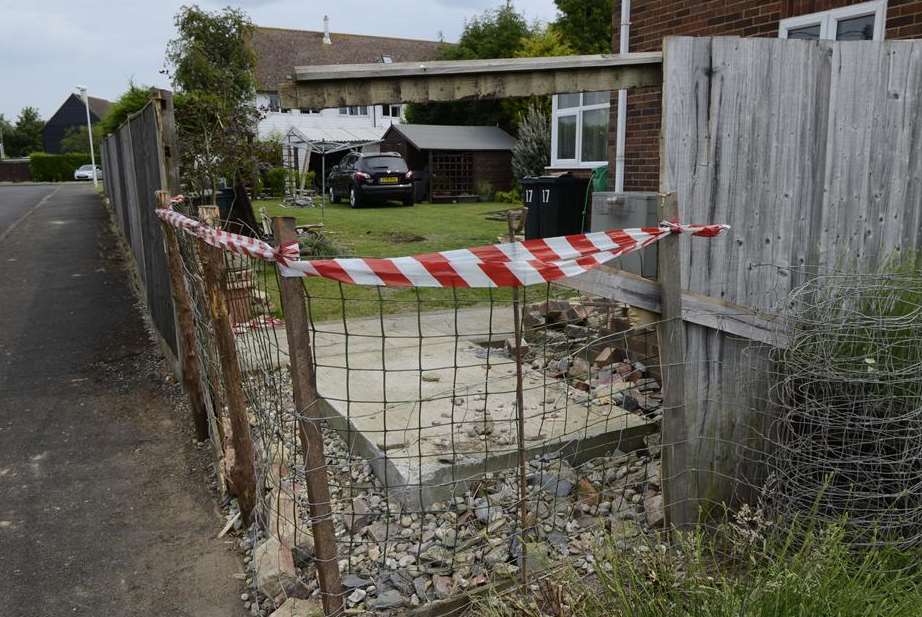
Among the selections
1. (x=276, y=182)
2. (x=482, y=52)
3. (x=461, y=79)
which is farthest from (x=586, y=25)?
(x=461, y=79)

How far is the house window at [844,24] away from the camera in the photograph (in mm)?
5625

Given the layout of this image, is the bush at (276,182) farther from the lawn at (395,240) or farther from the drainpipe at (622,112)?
the drainpipe at (622,112)

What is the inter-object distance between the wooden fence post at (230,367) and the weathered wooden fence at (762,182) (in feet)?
6.67

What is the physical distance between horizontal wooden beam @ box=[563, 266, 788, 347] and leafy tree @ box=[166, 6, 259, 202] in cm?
875

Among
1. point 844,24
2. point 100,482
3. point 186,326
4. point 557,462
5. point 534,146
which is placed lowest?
point 100,482

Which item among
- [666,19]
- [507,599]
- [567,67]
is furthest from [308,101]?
[666,19]

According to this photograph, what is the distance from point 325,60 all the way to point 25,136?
157ft

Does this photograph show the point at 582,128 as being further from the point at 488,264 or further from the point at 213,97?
the point at 488,264

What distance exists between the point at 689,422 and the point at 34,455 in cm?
398

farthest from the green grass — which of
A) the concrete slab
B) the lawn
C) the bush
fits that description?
the bush

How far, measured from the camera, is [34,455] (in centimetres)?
452

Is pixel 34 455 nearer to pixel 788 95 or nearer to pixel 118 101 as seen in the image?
pixel 788 95

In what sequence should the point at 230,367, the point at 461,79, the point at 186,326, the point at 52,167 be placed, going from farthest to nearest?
the point at 52,167 < the point at 186,326 < the point at 230,367 < the point at 461,79

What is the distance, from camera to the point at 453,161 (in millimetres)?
29547
